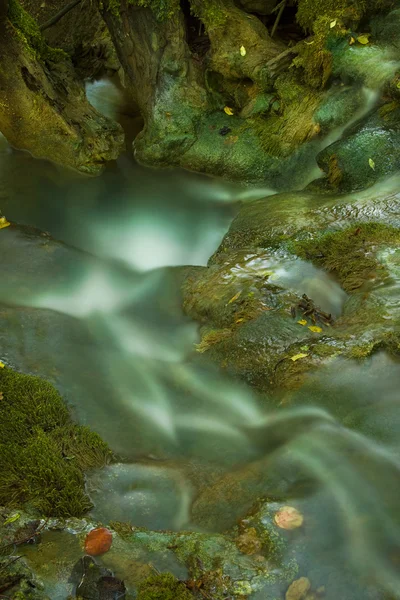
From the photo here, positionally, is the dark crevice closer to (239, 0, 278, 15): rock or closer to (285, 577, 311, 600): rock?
(239, 0, 278, 15): rock

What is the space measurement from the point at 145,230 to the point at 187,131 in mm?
1586

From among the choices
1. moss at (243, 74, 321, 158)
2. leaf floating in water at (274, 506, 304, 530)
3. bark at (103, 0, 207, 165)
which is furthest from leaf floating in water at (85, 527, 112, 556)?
bark at (103, 0, 207, 165)

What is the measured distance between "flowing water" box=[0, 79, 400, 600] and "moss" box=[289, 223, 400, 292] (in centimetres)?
13

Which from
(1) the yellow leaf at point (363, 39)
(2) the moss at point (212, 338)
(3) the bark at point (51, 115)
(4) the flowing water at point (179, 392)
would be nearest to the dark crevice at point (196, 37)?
(3) the bark at point (51, 115)

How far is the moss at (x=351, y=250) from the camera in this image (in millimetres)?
4988

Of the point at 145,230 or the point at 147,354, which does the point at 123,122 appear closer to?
the point at 145,230

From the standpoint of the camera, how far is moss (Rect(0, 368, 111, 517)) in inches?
142

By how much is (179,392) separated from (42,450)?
1.25 meters

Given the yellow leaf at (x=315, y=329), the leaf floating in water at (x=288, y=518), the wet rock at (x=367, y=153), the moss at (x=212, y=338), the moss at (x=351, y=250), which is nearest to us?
the leaf floating in water at (x=288, y=518)

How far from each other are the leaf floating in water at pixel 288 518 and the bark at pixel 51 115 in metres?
5.63

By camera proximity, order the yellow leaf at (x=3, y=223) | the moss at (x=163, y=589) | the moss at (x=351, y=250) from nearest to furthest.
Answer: the moss at (x=163, y=589), the moss at (x=351, y=250), the yellow leaf at (x=3, y=223)

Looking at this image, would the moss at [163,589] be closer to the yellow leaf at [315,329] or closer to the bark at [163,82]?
the yellow leaf at [315,329]

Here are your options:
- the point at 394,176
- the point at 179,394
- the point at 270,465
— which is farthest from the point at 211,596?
the point at 394,176

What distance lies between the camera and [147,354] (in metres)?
5.18
